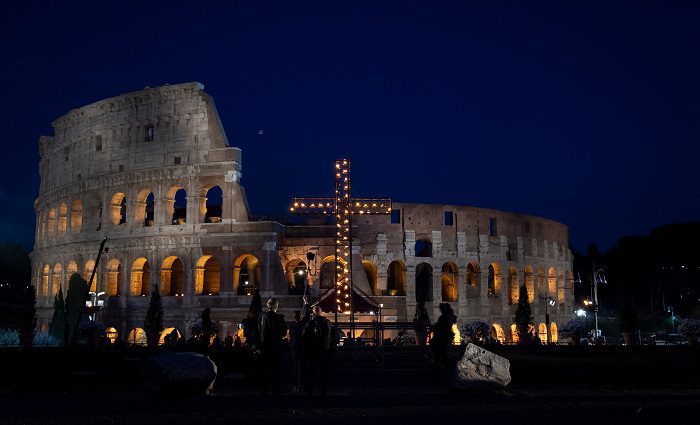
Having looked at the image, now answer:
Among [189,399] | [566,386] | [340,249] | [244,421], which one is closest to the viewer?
[244,421]

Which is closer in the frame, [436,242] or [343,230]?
[343,230]

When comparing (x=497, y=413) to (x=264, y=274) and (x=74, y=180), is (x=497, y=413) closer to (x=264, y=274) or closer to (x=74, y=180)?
(x=264, y=274)

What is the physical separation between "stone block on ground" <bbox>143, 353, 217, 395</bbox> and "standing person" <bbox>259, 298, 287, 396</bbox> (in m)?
0.85

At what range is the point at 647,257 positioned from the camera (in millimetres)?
86500

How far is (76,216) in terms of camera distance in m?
43.4

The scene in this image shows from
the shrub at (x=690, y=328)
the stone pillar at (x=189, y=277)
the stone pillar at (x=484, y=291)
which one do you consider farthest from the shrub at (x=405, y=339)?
the stone pillar at (x=484, y=291)

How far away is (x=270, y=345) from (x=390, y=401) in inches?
85.9

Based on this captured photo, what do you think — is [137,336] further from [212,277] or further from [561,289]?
[561,289]

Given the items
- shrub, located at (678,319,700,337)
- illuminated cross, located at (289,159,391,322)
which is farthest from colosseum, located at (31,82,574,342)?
shrub, located at (678,319,700,337)

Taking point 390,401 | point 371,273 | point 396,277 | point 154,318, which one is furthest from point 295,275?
point 390,401

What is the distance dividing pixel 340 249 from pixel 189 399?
26.1m

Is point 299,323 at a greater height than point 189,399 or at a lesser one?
greater

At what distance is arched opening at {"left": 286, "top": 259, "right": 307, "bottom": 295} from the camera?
4099cm

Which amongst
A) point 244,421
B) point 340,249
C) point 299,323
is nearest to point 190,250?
point 340,249
